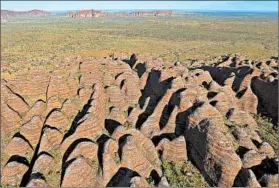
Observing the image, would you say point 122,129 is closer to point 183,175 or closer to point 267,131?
point 183,175

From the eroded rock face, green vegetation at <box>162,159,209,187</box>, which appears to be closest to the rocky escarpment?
the eroded rock face

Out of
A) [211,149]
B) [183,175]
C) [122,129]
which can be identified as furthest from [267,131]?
[122,129]

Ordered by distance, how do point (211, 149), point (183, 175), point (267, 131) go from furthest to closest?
point (267, 131)
point (183, 175)
point (211, 149)

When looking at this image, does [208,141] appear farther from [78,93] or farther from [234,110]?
[78,93]

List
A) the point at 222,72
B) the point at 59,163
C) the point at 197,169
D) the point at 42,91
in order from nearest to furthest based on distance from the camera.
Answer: the point at 59,163
the point at 197,169
the point at 42,91
the point at 222,72

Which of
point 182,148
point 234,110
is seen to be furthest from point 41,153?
point 234,110

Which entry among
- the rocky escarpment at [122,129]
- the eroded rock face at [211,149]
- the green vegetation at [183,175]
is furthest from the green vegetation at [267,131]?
the green vegetation at [183,175]

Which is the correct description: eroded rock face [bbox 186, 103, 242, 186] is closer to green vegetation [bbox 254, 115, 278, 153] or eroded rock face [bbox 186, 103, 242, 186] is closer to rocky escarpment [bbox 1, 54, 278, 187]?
rocky escarpment [bbox 1, 54, 278, 187]
